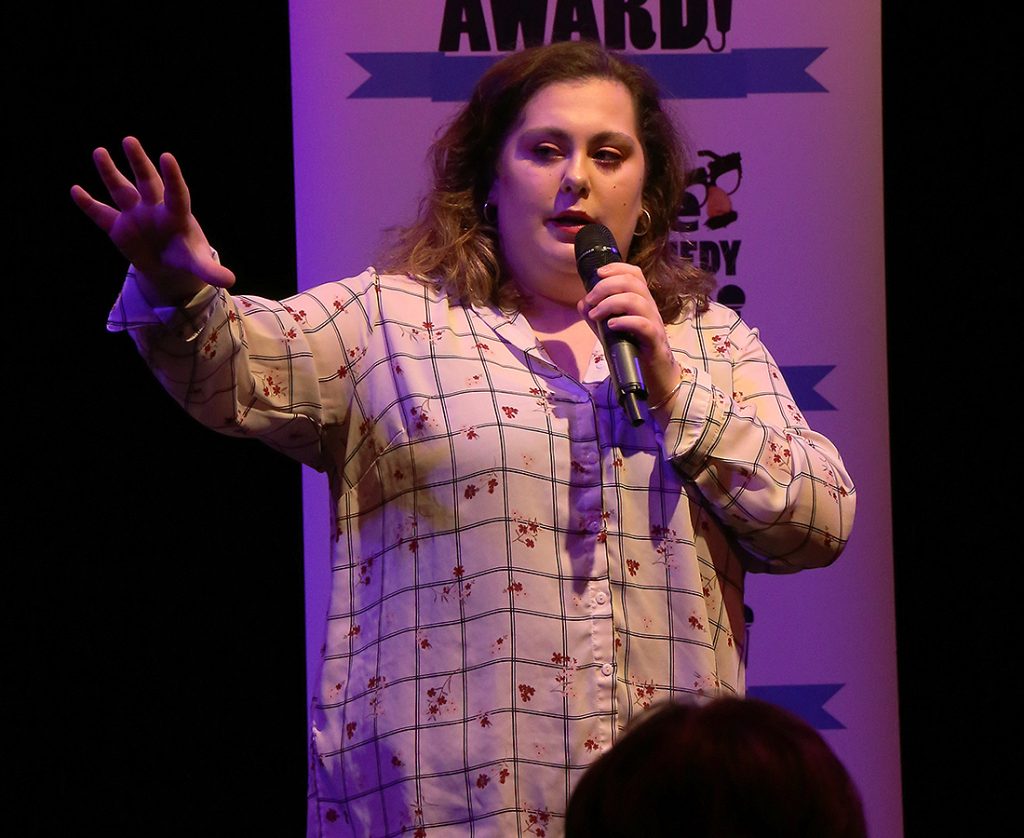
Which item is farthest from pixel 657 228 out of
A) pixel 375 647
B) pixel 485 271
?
pixel 375 647

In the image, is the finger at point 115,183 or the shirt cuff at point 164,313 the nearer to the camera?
the finger at point 115,183

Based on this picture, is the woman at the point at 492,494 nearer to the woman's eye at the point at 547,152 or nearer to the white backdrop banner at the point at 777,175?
the woman's eye at the point at 547,152

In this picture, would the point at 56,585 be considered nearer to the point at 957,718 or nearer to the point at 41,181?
the point at 41,181

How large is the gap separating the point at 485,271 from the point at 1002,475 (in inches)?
55.8

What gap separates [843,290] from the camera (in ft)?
9.20

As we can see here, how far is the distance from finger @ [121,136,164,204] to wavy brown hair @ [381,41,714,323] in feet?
1.60

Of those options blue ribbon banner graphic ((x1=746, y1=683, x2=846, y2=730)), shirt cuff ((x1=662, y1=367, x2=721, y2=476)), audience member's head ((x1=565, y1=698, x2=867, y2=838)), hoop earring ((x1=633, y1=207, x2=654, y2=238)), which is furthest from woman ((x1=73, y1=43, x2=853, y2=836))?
blue ribbon banner graphic ((x1=746, y1=683, x2=846, y2=730))

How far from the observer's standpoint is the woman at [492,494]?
180cm

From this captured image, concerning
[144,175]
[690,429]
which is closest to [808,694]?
[690,429]

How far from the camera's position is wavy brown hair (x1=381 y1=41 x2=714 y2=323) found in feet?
6.99

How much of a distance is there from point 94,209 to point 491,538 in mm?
647

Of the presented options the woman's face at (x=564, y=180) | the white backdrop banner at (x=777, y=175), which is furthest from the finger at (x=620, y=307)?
the white backdrop banner at (x=777, y=175)

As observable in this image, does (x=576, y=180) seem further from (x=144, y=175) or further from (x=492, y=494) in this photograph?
(x=144, y=175)

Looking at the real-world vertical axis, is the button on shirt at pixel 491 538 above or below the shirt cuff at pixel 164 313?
below
